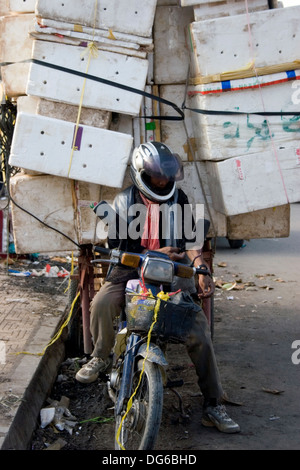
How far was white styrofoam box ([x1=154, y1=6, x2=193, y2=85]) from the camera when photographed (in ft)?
18.8

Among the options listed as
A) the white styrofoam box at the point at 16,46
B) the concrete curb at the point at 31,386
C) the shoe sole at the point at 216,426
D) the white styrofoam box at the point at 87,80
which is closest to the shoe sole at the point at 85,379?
the concrete curb at the point at 31,386

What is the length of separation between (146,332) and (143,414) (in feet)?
1.58

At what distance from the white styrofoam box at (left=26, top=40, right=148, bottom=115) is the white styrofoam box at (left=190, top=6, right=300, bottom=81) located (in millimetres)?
475

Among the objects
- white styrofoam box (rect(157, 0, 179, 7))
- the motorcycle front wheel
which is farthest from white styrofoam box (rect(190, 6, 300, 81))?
the motorcycle front wheel

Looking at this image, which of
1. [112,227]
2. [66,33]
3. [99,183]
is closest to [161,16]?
[66,33]

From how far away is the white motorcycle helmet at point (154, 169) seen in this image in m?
4.68

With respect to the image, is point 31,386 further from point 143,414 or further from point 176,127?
point 176,127

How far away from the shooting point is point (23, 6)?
5.63 metres

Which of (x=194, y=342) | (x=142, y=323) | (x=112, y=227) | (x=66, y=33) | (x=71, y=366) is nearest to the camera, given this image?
(x=142, y=323)

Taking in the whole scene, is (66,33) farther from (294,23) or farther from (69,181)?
(294,23)

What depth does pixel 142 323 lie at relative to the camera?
414cm

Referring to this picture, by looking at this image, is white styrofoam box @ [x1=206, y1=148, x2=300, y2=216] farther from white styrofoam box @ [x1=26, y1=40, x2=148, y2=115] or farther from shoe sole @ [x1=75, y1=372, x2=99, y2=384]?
shoe sole @ [x1=75, y1=372, x2=99, y2=384]

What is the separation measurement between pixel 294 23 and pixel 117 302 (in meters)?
2.49

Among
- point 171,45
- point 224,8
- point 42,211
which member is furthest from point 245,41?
point 42,211
